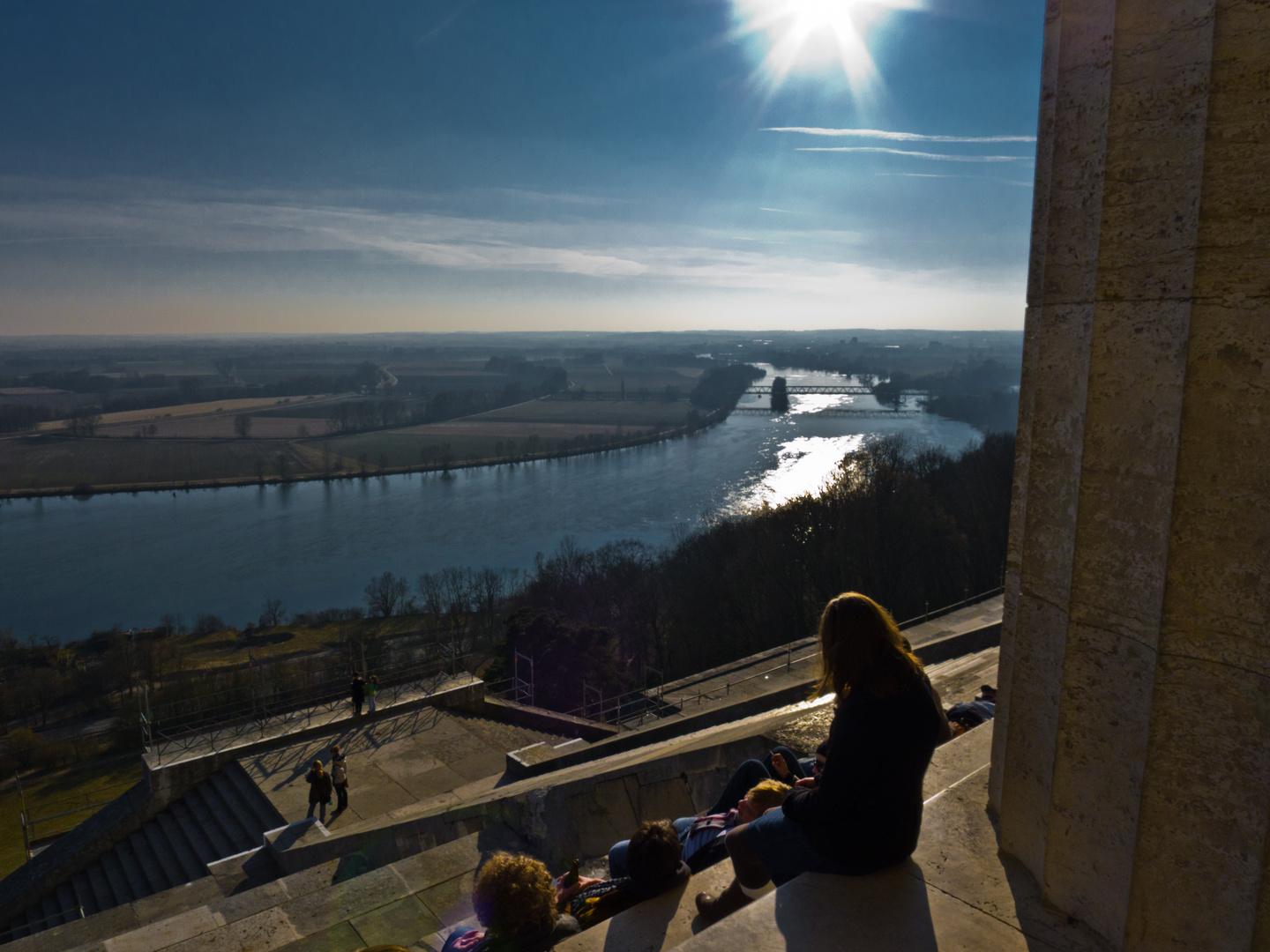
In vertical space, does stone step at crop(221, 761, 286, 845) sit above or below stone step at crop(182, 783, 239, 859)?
above

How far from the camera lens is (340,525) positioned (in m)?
42.0

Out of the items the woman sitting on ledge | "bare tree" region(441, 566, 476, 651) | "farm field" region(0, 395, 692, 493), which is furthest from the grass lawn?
"farm field" region(0, 395, 692, 493)

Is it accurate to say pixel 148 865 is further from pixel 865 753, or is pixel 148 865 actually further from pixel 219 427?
pixel 219 427

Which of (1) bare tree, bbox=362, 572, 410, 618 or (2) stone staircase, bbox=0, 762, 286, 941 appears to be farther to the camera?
(1) bare tree, bbox=362, 572, 410, 618

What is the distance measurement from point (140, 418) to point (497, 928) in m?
101

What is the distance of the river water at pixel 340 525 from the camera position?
32844mm

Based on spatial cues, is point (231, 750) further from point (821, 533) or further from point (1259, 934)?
point (821, 533)

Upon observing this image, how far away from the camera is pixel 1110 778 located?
1683 mm

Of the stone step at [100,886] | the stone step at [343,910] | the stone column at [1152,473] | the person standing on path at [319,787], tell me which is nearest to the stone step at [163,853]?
the stone step at [100,886]

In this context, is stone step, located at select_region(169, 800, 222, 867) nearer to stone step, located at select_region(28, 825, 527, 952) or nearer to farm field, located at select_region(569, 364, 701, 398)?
stone step, located at select_region(28, 825, 527, 952)

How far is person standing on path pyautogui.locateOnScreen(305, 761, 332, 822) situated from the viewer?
5.70 metres

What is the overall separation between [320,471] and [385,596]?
34.4 metres

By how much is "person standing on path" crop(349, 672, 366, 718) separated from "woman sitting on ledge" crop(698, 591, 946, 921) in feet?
20.9

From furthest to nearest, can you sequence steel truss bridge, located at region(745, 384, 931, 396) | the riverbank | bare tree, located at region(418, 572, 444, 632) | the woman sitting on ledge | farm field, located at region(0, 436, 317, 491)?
steel truss bridge, located at region(745, 384, 931, 396), farm field, located at region(0, 436, 317, 491), the riverbank, bare tree, located at region(418, 572, 444, 632), the woman sitting on ledge
